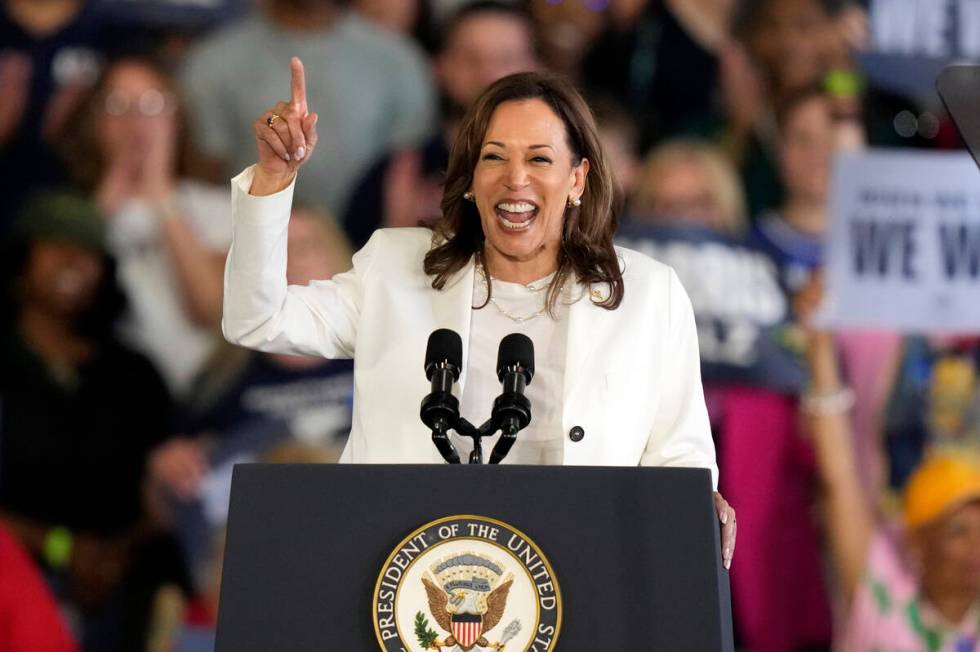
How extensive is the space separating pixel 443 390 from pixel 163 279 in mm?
4043

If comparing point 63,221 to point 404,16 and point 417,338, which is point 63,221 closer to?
point 404,16

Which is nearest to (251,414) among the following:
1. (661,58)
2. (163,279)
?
(163,279)

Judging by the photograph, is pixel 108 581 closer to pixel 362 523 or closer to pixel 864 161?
pixel 864 161

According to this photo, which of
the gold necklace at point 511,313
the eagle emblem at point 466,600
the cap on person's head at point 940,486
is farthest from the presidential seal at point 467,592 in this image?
the cap on person's head at point 940,486

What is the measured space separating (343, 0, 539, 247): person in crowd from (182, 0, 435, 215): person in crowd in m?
0.06

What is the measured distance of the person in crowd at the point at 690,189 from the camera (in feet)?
19.1

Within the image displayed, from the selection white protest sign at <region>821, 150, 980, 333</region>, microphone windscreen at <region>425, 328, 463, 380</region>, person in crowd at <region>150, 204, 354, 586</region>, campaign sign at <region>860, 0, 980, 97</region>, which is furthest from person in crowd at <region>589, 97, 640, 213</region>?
microphone windscreen at <region>425, 328, 463, 380</region>

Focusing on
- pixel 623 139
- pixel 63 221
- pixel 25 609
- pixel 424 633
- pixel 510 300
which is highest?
pixel 623 139

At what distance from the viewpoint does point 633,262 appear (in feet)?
8.21

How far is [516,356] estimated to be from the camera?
6.56ft

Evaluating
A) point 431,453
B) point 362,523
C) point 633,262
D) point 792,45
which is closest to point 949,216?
point 792,45

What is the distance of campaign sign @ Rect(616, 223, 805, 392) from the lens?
5668mm

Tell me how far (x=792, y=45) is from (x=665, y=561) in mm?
4646

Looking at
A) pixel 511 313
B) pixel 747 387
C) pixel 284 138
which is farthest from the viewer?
pixel 747 387
